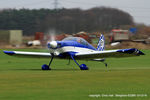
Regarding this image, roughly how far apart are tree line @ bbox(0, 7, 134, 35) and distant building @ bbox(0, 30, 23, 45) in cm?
81

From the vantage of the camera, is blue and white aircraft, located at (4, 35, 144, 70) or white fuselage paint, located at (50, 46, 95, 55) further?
white fuselage paint, located at (50, 46, 95, 55)

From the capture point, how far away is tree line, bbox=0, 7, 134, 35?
39950mm

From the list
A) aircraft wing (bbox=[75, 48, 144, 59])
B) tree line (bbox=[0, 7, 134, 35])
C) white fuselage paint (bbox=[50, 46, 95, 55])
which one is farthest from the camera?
tree line (bbox=[0, 7, 134, 35])

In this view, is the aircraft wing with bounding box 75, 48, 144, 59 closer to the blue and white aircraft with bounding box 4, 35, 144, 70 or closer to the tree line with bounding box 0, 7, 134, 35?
the blue and white aircraft with bounding box 4, 35, 144, 70

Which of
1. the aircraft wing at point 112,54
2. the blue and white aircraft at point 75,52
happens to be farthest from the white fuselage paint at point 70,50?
the aircraft wing at point 112,54

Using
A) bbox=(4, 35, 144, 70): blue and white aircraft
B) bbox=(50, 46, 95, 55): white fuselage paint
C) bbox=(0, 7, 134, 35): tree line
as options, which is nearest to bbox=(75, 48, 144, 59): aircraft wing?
bbox=(4, 35, 144, 70): blue and white aircraft

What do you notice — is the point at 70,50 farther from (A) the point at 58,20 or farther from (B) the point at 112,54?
(A) the point at 58,20

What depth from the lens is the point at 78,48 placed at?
19625mm

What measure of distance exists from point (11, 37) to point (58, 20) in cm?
1436

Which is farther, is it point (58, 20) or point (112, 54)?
point (58, 20)

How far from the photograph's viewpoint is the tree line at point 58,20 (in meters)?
40.0

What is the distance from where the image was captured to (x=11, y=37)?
52344mm

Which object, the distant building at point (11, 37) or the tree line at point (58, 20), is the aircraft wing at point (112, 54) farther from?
the distant building at point (11, 37)

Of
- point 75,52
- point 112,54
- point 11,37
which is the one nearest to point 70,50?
point 75,52
